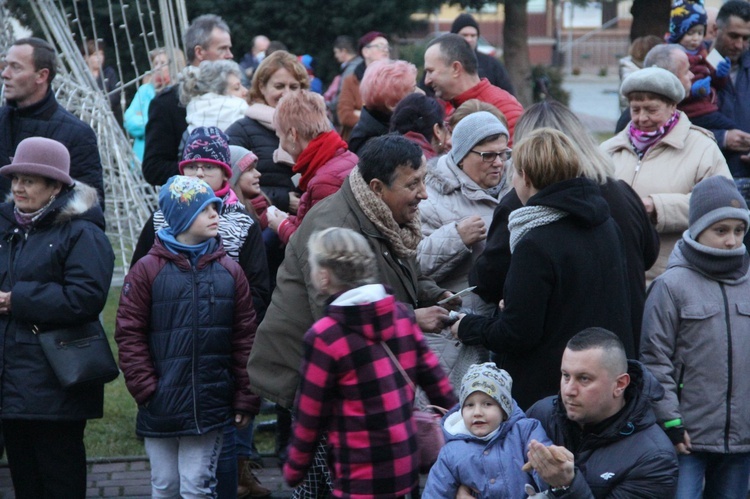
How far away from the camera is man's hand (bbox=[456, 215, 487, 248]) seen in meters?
5.04

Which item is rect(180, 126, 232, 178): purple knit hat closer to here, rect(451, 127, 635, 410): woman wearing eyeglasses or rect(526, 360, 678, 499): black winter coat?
rect(451, 127, 635, 410): woman wearing eyeglasses

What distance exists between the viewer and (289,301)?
4391 mm

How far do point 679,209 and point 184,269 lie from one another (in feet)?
8.20

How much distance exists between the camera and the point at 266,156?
21.2 feet

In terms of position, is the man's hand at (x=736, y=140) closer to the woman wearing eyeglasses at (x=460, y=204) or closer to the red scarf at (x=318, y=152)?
the woman wearing eyeglasses at (x=460, y=204)

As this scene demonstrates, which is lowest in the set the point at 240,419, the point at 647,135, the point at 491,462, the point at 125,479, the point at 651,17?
the point at 125,479

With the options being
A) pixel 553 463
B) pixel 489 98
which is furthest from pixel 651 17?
pixel 553 463

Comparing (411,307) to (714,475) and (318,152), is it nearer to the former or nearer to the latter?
(318,152)

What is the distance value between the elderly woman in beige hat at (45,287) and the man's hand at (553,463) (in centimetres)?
220

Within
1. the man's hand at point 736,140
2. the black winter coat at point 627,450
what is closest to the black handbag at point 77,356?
the black winter coat at point 627,450

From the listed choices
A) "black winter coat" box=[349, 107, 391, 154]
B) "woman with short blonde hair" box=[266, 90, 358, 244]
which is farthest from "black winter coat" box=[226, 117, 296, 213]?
"woman with short blonde hair" box=[266, 90, 358, 244]

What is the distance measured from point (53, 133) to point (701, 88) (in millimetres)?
3933

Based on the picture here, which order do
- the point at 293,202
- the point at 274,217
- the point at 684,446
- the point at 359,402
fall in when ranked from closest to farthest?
the point at 359,402, the point at 684,446, the point at 274,217, the point at 293,202

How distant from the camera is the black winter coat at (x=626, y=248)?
468 cm
